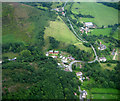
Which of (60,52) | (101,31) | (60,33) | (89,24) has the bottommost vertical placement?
(60,52)

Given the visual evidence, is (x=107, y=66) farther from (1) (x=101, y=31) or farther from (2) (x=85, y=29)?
(2) (x=85, y=29)

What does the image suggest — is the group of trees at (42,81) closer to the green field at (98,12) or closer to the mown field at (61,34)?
the mown field at (61,34)

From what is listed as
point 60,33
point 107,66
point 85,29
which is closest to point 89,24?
point 85,29

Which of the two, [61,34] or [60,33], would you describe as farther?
[60,33]

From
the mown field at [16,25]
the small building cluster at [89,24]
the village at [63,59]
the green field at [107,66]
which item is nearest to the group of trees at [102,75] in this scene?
the green field at [107,66]

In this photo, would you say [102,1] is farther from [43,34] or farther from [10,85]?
[10,85]

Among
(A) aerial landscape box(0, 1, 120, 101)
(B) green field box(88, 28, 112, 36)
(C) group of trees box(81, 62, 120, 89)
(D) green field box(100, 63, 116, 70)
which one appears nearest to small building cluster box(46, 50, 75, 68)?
(A) aerial landscape box(0, 1, 120, 101)
